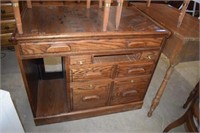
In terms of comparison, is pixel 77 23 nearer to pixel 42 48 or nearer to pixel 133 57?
pixel 42 48

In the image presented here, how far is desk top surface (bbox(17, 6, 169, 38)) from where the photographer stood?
954 millimetres

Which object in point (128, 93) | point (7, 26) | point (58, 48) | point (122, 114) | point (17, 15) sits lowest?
point (122, 114)

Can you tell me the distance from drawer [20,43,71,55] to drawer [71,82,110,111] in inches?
12.2

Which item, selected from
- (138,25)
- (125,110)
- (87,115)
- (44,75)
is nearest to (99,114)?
(87,115)

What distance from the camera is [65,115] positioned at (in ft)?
4.44

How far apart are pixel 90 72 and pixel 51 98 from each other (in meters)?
0.56

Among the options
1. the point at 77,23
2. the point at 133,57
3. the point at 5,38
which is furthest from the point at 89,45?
the point at 5,38

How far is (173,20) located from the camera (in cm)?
130

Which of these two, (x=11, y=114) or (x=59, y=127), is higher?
(x=11, y=114)

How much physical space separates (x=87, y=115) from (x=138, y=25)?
2.79ft

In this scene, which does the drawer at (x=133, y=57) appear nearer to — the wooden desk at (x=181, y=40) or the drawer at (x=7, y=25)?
the wooden desk at (x=181, y=40)

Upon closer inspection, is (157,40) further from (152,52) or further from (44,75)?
(44,75)

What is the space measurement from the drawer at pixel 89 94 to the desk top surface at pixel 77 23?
1.34 ft

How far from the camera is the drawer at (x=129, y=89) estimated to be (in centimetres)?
131
